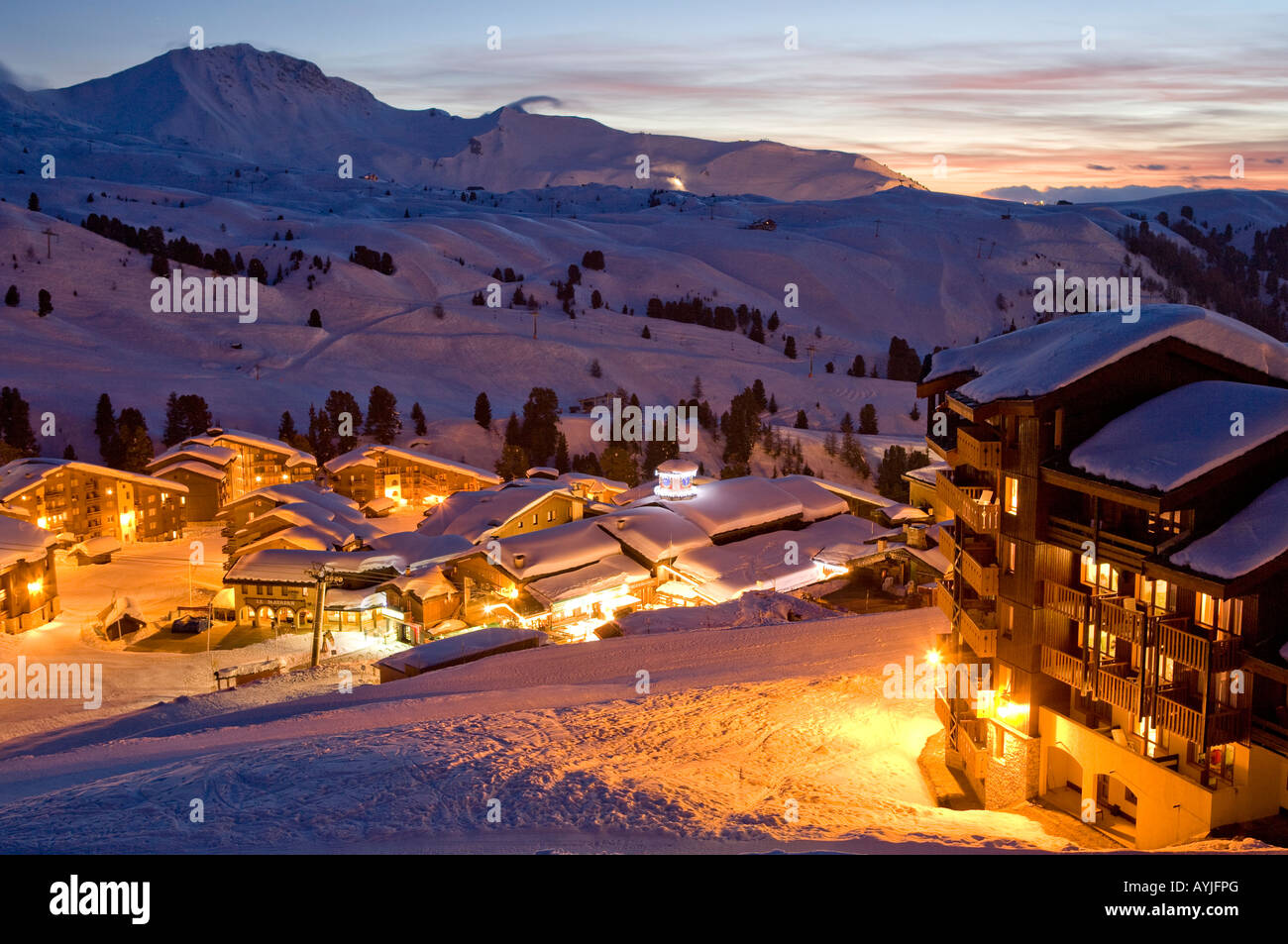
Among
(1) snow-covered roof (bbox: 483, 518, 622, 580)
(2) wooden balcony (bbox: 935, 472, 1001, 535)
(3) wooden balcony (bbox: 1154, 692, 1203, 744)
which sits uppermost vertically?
(2) wooden balcony (bbox: 935, 472, 1001, 535)

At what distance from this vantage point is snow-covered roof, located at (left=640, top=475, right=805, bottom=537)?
3359 centimetres

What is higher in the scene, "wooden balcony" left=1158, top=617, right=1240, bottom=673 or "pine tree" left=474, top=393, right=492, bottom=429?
"wooden balcony" left=1158, top=617, right=1240, bottom=673

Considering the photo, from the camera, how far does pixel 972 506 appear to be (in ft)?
42.7

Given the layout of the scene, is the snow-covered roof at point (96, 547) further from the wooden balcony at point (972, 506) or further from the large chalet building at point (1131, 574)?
the large chalet building at point (1131, 574)

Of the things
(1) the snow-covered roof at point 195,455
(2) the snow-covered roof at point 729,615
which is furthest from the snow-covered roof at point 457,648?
(1) the snow-covered roof at point 195,455

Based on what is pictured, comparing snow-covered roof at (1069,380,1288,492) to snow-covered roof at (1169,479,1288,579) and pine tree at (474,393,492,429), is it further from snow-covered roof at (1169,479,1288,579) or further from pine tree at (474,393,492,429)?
pine tree at (474,393,492,429)

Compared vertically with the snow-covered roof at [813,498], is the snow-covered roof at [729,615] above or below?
below

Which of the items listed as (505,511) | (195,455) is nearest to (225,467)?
(195,455)

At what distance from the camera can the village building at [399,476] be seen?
49625 millimetres

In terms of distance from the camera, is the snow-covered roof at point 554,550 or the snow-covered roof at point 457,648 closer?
the snow-covered roof at point 457,648

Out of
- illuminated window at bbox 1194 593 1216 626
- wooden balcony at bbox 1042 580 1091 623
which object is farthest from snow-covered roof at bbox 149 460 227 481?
illuminated window at bbox 1194 593 1216 626

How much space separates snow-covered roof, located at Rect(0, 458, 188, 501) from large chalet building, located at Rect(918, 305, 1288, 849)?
37.8 meters

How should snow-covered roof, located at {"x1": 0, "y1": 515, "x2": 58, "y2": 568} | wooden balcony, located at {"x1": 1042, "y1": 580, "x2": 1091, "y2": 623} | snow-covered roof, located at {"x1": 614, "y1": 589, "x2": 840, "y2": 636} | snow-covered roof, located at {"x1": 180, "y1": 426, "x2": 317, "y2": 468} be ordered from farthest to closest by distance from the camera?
1. snow-covered roof, located at {"x1": 180, "y1": 426, "x2": 317, "y2": 468}
2. snow-covered roof, located at {"x1": 0, "y1": 515, "x2": 58, "y2": 568}
3. snow-covered roof, located at {"x1": 614, "y1": 589, "x2": 840, "y2": 636}
4. wooden balcony, located at {"x1": 1042, "y1": 580, "x2": 1091, "y2": 623}

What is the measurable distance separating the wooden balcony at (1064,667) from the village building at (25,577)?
1114 inches
